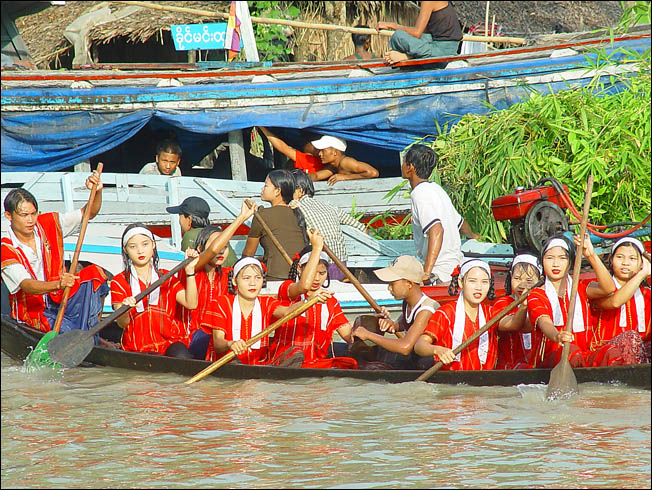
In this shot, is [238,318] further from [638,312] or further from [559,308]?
[638,312]

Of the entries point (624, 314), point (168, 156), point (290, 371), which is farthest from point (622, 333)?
point (168, 156)

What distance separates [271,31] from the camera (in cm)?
1512

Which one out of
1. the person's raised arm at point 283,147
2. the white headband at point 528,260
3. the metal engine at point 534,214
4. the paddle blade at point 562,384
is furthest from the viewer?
the person's raised arm at point 283,147

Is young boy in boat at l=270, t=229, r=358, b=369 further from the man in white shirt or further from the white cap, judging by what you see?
the white cap

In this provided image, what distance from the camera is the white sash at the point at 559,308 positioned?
20.3 ft

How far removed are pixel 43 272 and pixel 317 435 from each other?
2965 millimetres

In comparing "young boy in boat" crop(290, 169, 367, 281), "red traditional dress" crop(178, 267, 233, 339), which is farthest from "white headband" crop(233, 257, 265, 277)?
"young boy in boat" crop(290, 169, 367, 281)

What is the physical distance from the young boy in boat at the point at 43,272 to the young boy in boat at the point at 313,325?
164cm

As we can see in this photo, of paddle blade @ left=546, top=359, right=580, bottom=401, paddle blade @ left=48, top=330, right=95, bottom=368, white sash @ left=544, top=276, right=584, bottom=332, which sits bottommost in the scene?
paddle blade @ left=546, top=359, right=580, bottom=401

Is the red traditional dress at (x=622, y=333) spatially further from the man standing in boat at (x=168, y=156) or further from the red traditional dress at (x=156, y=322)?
the man standing in boat at (x=168, y=156)

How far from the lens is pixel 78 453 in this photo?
17.7 ft

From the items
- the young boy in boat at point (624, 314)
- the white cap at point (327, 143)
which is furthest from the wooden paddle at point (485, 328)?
the white cap at point (327, 143)

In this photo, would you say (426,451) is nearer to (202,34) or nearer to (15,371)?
(15,371)

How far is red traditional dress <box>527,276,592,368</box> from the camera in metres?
6.16
